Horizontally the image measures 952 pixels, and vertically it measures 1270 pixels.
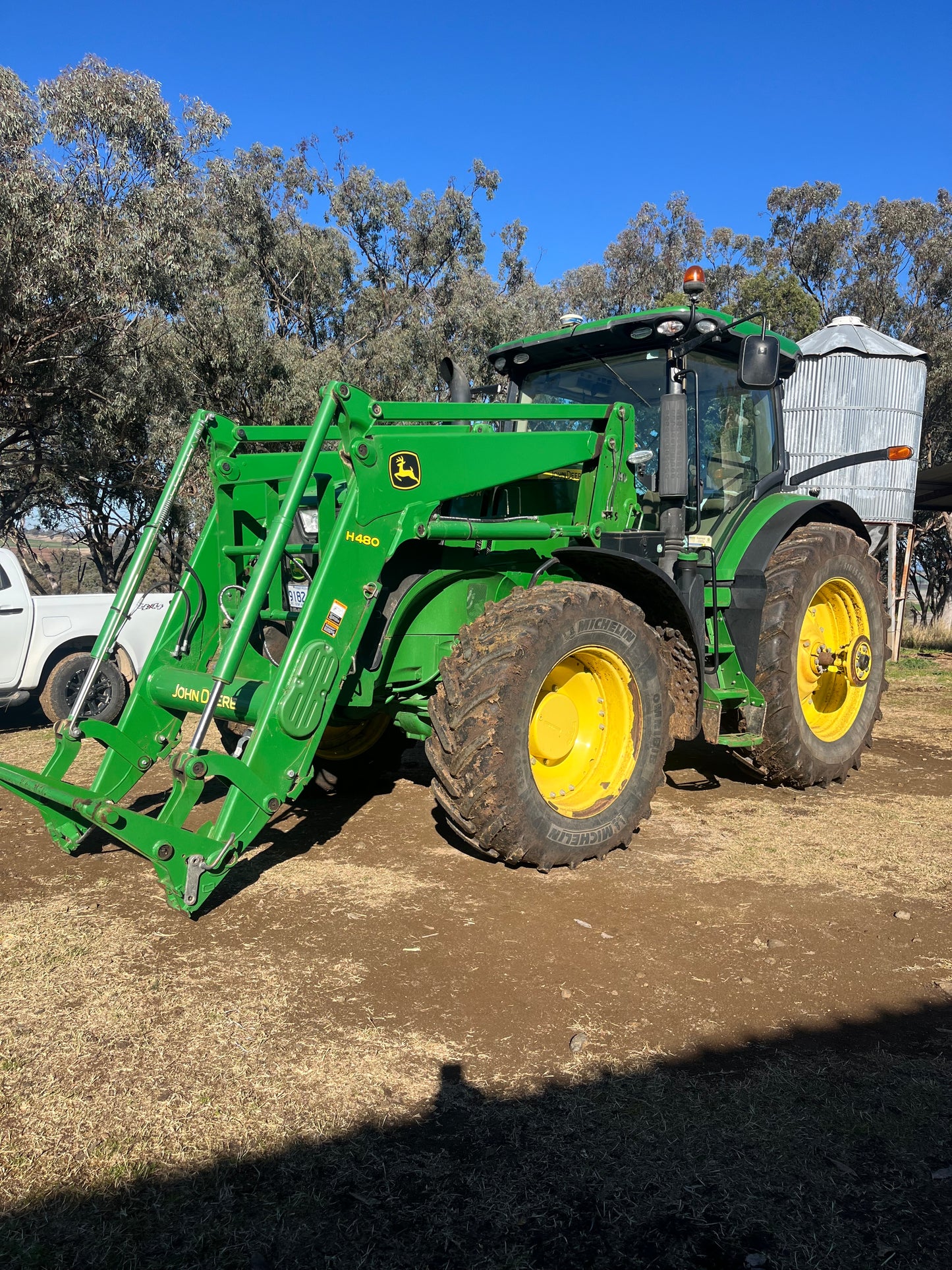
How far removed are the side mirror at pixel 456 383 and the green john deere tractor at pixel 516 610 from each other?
0.02 m

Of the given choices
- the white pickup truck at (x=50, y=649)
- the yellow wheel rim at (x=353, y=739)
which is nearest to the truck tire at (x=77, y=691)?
the white pickup truck at (x=50, y=649)

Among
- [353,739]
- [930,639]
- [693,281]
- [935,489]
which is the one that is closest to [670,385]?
[693,281]

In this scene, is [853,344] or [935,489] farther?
[935,489]

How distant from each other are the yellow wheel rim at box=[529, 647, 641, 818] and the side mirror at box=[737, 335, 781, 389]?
160cm

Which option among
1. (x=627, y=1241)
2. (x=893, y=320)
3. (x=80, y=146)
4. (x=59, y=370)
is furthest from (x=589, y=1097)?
(x=893, y=320)

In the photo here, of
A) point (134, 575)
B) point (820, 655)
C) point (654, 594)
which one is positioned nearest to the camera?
point (134, 575)

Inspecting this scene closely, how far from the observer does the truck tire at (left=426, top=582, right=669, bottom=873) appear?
425cm

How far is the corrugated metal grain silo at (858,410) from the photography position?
13.6 meters

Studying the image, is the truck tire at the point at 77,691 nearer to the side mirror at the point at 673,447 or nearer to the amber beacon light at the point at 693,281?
the side mirror at the point at 673,447

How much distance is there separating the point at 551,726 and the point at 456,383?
2.23 m

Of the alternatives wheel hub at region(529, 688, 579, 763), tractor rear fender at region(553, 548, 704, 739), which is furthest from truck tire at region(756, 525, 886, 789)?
wheel hub at region(529, 688, 579, 763)

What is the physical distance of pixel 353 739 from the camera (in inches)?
230

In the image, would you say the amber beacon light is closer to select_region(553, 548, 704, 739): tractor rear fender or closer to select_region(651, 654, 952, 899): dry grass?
select_region(553, 548, 704, 739): tractor rear fender

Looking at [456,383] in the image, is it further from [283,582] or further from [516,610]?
[516,610]
